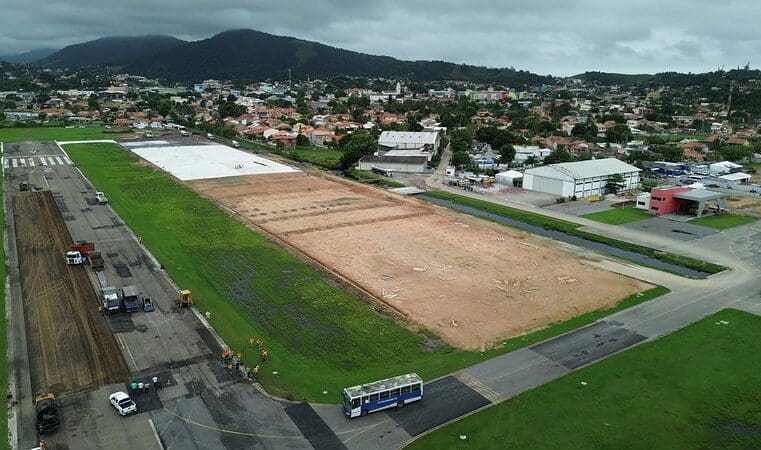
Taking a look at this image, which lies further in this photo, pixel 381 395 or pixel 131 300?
pixel 131 300

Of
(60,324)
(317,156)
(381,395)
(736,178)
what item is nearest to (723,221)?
(736,178)

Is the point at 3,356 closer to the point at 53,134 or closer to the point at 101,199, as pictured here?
the point at 101,199

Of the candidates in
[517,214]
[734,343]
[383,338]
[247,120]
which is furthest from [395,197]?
[247,120]

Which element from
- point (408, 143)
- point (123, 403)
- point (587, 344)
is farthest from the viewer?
point (408, 143)

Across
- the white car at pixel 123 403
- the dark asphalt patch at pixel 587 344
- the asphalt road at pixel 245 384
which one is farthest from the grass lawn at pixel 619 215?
the white car at pixel 123 403

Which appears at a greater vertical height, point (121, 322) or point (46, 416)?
point (46, 416)

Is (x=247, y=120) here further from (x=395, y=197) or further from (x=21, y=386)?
(x=21, y=386)

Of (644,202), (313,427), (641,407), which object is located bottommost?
(313,427)
